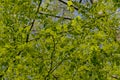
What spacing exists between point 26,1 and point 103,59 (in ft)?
9.25

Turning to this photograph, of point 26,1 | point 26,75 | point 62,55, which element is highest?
point 26,1

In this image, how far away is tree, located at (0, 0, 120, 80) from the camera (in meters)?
9.22

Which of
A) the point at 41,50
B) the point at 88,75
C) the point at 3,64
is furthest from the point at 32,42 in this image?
the point at 88,75

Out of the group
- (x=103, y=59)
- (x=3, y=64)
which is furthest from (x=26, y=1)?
(x=103, y=59)

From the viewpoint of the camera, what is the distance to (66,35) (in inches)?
367

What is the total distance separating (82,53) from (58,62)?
2.32ft

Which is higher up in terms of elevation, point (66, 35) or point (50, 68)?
point (66, 35)

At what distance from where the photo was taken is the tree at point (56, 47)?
9.22 m

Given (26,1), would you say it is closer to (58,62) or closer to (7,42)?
(7,42)

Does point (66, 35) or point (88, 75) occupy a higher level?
point (66, 35)

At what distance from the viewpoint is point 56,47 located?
934 centimetres

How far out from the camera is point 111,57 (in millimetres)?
9633

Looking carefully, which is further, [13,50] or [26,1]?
[26,1]

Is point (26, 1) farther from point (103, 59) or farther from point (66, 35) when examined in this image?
point (103, 59)
